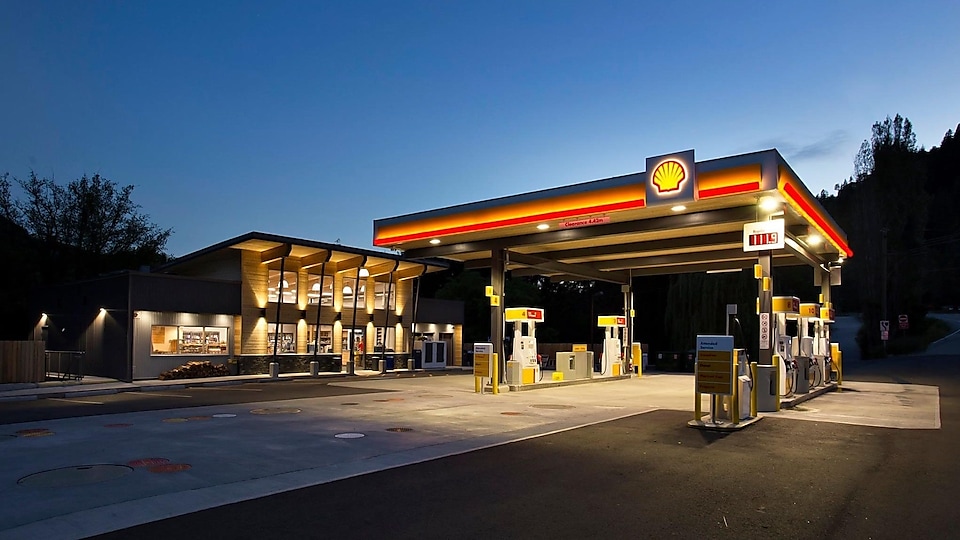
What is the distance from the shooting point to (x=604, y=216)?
18.1 m

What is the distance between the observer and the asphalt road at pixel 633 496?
19.8 feet

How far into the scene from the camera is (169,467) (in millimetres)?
8562

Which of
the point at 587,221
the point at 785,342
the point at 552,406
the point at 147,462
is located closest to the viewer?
the point at 147,462

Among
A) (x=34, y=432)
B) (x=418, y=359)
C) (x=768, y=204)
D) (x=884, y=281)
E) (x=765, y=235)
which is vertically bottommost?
(x=418, y=359)

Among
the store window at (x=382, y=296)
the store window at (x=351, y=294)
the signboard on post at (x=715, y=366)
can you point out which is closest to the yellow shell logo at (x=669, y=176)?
the signboard on post at (x=715, y=366)

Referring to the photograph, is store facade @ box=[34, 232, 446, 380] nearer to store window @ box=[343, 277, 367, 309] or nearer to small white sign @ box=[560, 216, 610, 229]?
store window @ box=[343, 277, 367, 309]

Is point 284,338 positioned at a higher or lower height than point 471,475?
higher

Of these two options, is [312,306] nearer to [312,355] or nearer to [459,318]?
[312,355]

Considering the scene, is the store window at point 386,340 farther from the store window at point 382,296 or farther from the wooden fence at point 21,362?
the wooden fence at point 21,362

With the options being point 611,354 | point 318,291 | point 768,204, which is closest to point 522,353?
point 611,354

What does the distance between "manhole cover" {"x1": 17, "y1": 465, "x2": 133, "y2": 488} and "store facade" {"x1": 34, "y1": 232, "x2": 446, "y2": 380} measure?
18.1 metres

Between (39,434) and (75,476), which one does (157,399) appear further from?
(75,476)

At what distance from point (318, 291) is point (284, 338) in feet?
9.15

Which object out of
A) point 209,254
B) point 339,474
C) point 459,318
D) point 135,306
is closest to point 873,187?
point 459,318
